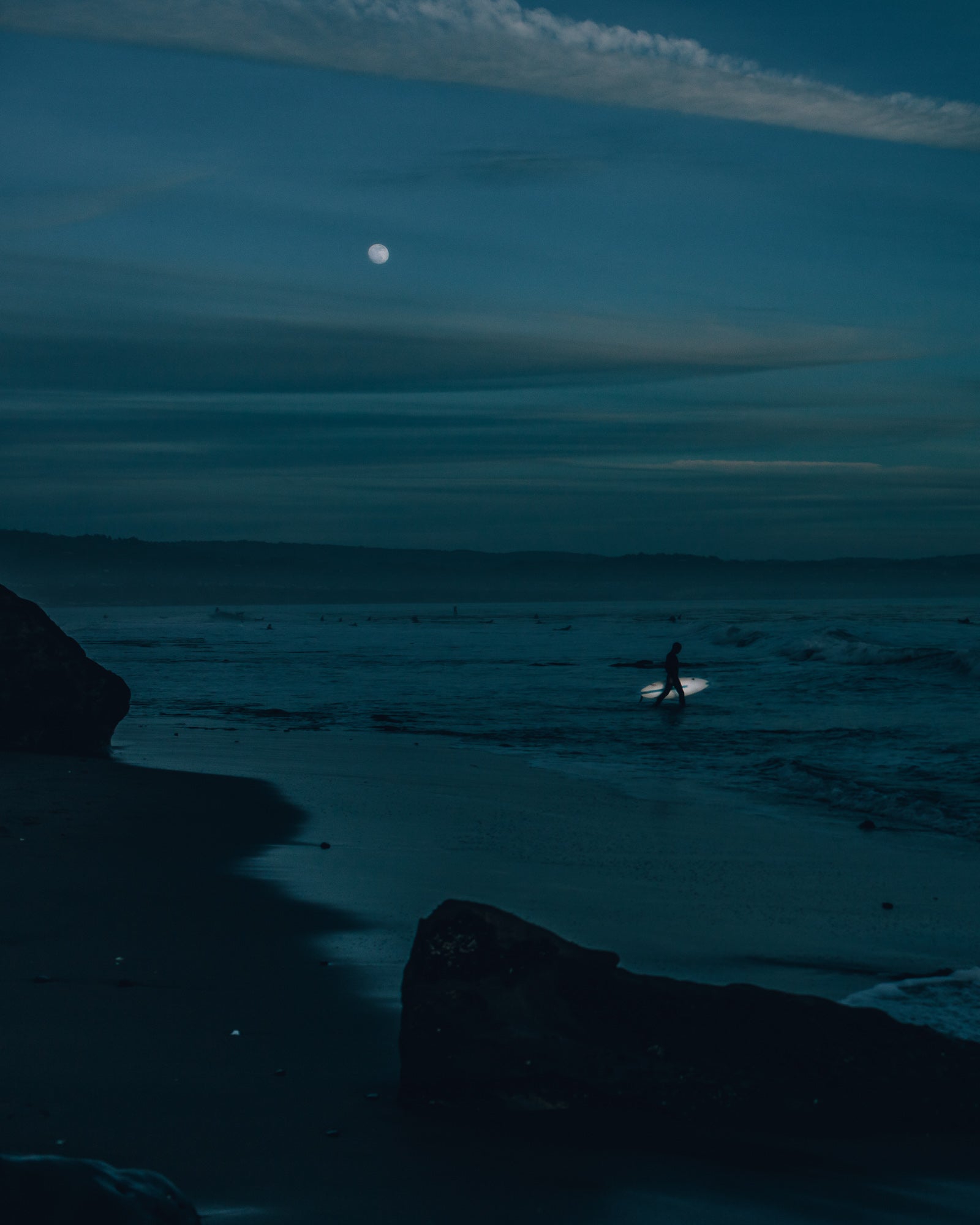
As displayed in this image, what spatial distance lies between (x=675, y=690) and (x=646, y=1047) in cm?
2286

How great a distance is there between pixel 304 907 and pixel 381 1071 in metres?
2.74

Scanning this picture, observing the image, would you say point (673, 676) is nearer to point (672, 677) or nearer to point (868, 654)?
point (672, 677)

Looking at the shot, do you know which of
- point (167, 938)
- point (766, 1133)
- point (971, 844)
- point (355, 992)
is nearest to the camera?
point (766, 1133)

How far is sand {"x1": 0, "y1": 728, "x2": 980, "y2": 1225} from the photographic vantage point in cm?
341

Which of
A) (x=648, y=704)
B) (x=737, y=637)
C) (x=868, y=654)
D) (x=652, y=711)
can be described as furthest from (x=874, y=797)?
(x=737, y=637)

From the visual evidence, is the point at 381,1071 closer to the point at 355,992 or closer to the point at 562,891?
the point at 355,992

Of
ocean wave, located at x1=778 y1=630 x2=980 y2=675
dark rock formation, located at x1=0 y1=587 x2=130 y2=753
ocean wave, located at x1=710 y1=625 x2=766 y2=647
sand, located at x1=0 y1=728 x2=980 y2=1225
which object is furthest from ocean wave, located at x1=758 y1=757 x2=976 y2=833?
ocean wave, located at x1=710 y1=625 x2=766 y2=647

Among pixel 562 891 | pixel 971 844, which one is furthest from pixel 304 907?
pixel 971 844

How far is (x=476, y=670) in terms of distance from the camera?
111 ft

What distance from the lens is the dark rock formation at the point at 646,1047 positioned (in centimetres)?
389

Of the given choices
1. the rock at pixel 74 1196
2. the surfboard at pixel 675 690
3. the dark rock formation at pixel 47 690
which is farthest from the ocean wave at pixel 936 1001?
the surfboard at pixel 675 690

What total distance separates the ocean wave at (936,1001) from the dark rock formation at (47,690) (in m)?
10.7

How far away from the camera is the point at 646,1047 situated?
399 centimetres

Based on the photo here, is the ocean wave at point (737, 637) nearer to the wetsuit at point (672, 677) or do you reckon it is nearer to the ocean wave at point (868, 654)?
the ocean wave at point (868, 654)
